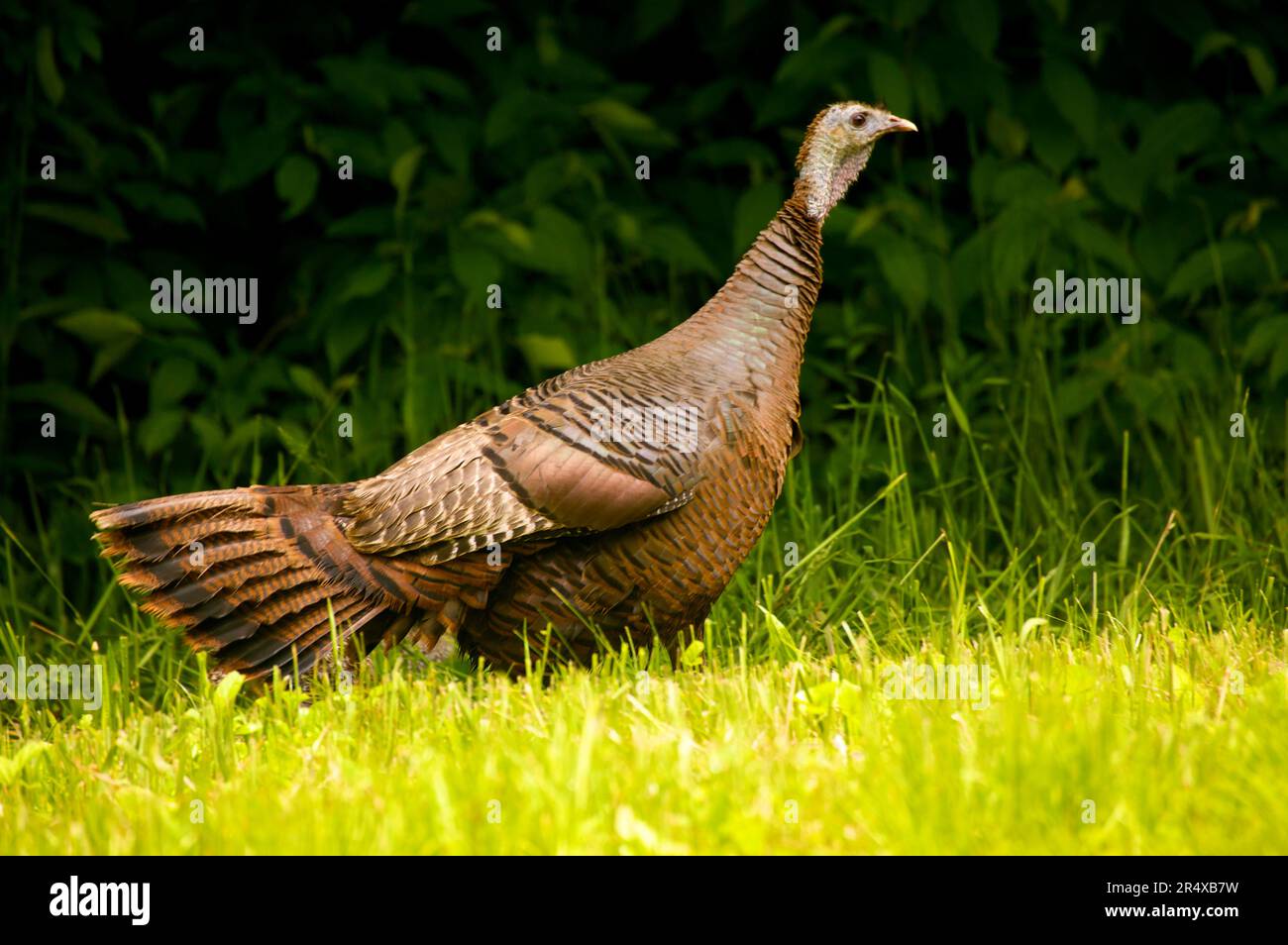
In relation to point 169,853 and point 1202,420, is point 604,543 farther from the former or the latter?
point 1202,420

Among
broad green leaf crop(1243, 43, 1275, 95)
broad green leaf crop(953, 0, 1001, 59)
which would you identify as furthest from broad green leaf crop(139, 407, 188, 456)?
broad green leaf crop(1243, 43, 1275, 95)

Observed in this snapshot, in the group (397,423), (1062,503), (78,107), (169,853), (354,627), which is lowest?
(169,853)

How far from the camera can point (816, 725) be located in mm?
2869

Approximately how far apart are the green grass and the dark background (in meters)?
0.24

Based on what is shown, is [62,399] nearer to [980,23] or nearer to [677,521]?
[677,521]

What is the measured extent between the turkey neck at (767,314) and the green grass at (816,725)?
0.61m

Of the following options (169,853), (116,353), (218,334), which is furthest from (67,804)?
(218,334)

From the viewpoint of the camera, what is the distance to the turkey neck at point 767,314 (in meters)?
3.65

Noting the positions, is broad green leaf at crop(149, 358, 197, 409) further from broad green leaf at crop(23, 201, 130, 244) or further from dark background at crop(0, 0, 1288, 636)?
broad green leaf at crop(23, 201, 130, 244)

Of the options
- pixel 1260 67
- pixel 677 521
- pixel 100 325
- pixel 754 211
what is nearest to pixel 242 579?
pixel 677 521

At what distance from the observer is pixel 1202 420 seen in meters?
4.68

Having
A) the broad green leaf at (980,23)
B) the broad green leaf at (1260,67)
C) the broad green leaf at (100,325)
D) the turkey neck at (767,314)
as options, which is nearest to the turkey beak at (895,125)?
the turkey neck at (767,314)

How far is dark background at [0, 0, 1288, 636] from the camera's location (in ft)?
16.0

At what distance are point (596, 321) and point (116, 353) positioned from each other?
5.30 feet
